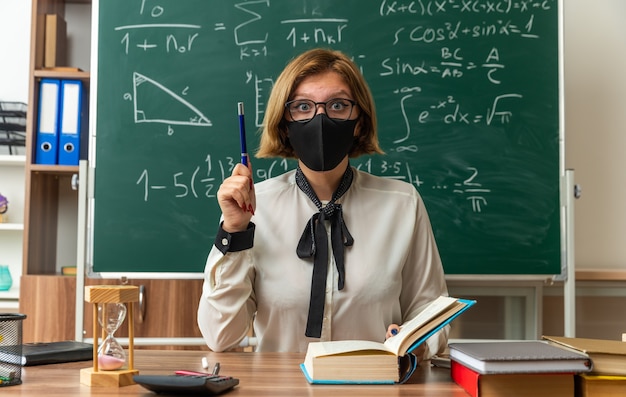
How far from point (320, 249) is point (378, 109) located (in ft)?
3.66

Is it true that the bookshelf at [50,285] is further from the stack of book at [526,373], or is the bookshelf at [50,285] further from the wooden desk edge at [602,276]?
the stack of book at [526,373]

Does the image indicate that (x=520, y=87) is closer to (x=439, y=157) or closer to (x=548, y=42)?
(x=548, y=42)

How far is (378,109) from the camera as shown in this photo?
2797 millimetres

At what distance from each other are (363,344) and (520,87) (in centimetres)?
186

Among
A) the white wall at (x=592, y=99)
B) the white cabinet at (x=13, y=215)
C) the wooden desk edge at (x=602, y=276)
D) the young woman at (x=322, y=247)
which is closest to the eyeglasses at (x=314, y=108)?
the young woman at (x=322, y=247)

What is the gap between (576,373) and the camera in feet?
3.55

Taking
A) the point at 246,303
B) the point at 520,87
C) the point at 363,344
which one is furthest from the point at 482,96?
the point at 363,344

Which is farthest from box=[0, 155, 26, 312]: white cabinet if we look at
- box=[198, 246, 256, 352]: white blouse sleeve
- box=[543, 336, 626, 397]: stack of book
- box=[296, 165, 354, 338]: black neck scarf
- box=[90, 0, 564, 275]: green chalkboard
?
box=[543, 336, 626, 397]: stack of book

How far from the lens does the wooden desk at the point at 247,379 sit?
1.12 metres

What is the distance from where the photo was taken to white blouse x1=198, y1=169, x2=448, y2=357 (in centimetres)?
175

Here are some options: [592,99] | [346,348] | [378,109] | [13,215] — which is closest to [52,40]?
[13,215]

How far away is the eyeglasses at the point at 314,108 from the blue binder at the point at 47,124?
139cm

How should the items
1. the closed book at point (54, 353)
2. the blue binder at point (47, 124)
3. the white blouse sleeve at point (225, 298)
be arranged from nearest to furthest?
1. the closed book at point (54, 353)
2. the white blouse sleeve at point (225, 298)
3. the blue binder at point (47, 124)

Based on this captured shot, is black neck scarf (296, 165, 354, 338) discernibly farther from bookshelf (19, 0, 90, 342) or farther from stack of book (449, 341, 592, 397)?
bookshelf (19, 0, 90, 342)
